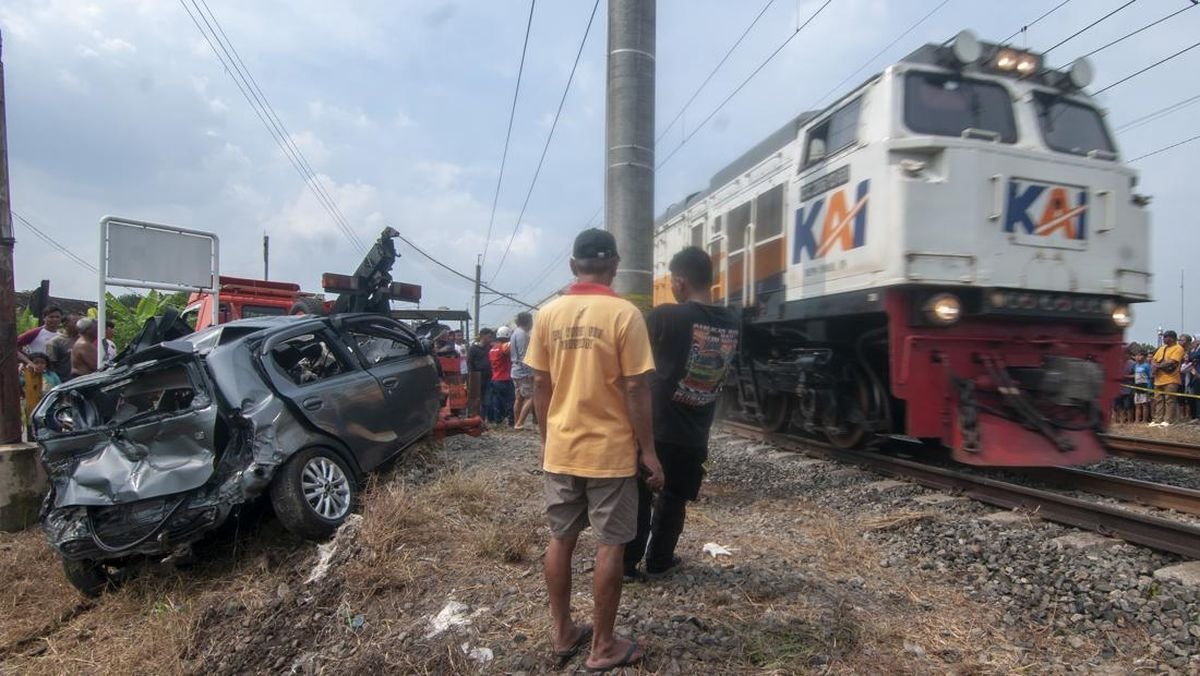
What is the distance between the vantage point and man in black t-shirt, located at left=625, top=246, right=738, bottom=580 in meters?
3.63

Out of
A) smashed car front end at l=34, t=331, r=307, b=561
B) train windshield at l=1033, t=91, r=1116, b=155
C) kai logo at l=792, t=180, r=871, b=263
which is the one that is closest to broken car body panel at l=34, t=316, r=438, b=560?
smashed car front end at l=34, t=331, r=307, b=561

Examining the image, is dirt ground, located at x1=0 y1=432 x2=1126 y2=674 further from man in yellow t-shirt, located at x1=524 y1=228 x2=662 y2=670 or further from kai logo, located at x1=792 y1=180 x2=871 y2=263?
kai logo, located at x1=792 y1=180 x2=871 y2=263

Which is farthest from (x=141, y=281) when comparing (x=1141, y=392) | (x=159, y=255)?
(x=1141, y=392)

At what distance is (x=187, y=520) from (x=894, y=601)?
4087 mm

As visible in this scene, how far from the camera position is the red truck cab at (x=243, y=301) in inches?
440

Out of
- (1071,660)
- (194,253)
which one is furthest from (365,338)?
(1071,660)

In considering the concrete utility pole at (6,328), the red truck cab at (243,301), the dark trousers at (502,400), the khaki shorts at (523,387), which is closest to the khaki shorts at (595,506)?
the concrete utility pole at (6,328)

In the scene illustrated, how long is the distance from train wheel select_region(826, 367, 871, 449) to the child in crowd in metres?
8.40

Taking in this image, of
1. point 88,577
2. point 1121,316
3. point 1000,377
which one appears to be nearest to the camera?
point 88,577

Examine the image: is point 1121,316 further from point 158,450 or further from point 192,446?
point 158,450

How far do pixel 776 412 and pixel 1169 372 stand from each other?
27.0 feet

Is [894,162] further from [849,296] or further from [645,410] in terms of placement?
[645,410]

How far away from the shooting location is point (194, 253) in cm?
838

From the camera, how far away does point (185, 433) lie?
4863 mm
